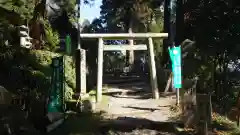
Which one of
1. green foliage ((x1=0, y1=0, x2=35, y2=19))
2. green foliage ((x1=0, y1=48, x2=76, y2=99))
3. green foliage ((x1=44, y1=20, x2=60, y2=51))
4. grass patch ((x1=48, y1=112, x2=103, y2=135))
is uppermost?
green foliage ((x1=0, y1=0, x2=35, y2=19))

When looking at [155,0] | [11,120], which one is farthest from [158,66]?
[11,120]

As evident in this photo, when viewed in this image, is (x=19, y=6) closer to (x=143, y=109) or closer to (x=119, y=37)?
(x=119, y=37)

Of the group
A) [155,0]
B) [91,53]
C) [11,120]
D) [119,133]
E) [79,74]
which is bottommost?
[119,133]

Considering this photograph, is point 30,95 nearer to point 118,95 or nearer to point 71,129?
point 71,129

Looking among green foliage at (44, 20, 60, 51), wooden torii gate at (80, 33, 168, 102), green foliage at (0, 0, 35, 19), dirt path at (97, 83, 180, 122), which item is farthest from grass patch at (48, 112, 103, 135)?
green foliage at (44, 20, 60, 51)

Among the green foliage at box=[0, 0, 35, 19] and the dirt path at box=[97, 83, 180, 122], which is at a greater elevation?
the green foliage at box=[0, 0, 35, 19]

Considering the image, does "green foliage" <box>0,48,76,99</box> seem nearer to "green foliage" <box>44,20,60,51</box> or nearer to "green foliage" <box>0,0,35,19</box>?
"green foliage" <box>0,0,35,19</box>

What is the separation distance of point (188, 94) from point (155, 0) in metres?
13.0

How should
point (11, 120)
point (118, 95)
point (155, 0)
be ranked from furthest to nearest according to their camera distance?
point (155, 0)
point (118, 95)
point (11, 120)

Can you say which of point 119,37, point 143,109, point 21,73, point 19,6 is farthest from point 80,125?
point 119,37

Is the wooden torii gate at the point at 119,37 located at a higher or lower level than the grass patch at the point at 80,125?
higher

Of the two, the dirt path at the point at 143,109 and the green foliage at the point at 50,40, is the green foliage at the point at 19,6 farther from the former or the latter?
the dirt path at the point at 143,109

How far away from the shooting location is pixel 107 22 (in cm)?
3450

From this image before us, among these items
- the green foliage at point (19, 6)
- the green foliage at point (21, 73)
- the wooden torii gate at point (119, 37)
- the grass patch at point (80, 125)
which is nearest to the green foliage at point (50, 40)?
the wooden torii gate at point (119, 37)
